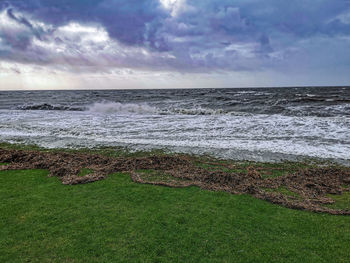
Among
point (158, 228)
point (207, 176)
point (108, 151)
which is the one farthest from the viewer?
point (108, 151)

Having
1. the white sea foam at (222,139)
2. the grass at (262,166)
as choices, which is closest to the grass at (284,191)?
the grass at (262,166)

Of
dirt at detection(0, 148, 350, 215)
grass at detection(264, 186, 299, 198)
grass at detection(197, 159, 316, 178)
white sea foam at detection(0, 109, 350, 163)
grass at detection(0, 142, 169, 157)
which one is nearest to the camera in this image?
dirt at detection(0, 148, 350, 215)

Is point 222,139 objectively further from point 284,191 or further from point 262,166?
point 284,191

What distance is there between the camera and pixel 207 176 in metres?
6.38

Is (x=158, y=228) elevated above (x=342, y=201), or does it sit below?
above

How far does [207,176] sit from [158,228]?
2.74 metres

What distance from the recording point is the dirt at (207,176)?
5312 mm

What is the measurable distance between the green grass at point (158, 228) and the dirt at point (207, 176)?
1.34 ft

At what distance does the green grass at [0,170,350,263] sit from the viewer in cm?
335

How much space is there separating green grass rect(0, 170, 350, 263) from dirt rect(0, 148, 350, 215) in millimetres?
410

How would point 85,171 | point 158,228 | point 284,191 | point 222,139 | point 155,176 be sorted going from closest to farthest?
point 158,228, point 284,191, point 155,176, point 85,171, point 222,139

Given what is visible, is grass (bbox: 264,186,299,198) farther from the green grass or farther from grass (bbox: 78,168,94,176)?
grass (bbox: 78,168,94,176)

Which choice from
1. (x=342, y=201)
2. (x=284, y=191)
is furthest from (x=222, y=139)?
(x=342, y=201)

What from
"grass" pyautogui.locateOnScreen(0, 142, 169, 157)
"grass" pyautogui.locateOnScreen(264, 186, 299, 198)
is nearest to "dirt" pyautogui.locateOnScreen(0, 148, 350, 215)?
"grass" pyautogui.locateOnScreen(264, 186, 299, 198)
